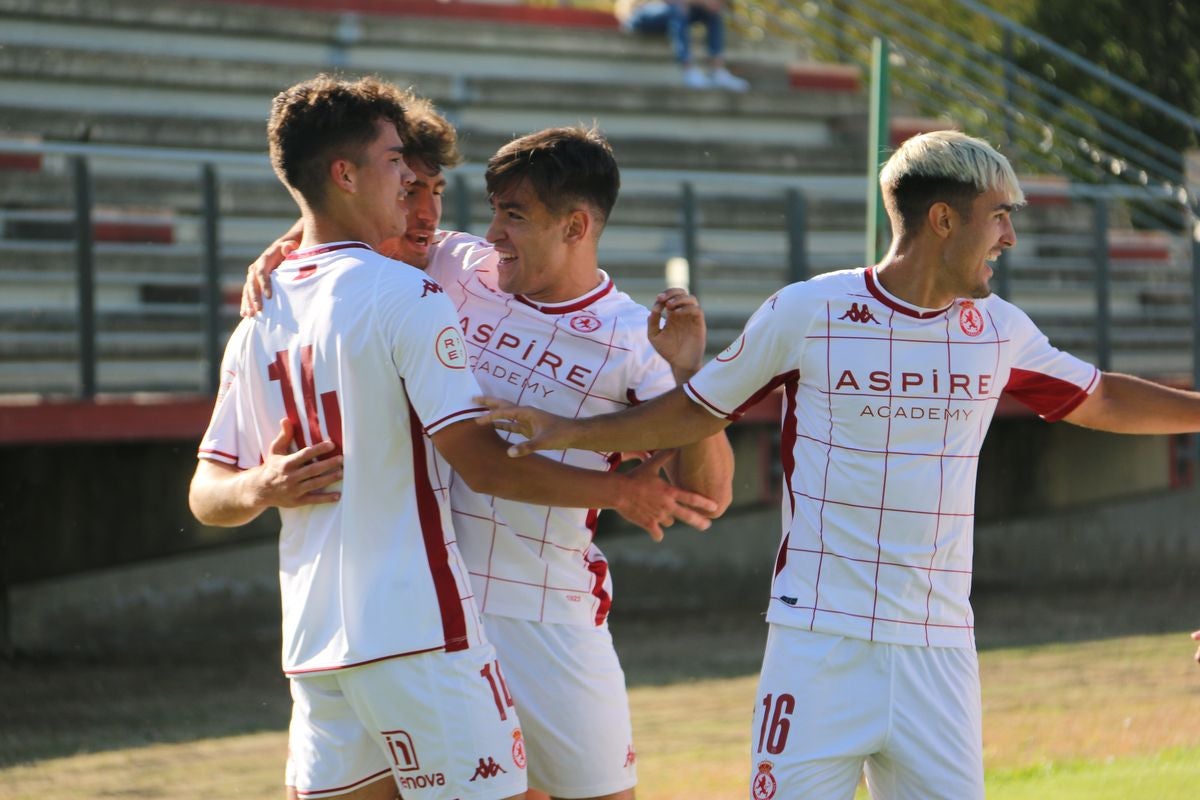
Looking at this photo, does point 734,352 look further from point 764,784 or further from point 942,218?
point 764,784

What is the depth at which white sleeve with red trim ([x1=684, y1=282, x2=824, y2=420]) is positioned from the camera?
375 cm

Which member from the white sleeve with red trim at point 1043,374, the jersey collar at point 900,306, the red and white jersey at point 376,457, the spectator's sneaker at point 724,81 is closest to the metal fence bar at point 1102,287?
the spectator's sneaker at point 724,81

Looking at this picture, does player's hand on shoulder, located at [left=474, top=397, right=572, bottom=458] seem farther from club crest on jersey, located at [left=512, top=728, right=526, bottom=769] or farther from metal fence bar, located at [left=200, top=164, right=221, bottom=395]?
metal fence bar, located at [left=200, top=164, right=221, bottom=395]

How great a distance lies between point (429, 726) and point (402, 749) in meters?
0.08

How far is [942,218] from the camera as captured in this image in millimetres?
3715

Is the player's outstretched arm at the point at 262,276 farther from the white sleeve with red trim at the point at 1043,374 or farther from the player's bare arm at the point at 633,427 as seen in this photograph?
the white sleeve with red trim at the point at 1043,374

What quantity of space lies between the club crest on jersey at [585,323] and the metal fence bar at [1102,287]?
925cm

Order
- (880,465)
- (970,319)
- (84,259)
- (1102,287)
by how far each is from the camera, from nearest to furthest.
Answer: (880,465) < (970,319) < (84,259) < (1102,287)

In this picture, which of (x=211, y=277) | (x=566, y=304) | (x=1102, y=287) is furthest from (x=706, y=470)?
(x=1102, y=287)

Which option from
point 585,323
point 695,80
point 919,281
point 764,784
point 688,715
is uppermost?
point 695,80

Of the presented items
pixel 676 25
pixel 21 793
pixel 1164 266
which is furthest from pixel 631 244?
pixel 21 793

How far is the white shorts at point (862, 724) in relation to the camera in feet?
11.9

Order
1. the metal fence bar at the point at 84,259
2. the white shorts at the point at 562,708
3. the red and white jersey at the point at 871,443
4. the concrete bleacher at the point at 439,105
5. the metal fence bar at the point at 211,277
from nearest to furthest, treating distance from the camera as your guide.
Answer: the red and white jersey at the point at 871,443, the white shorts at the point at 562,708, the metal fence bar at the point at 84,259, the metal fence bar at the point at 211,277, the concrete bleacher at the point at 439,105

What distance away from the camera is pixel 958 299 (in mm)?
3781
